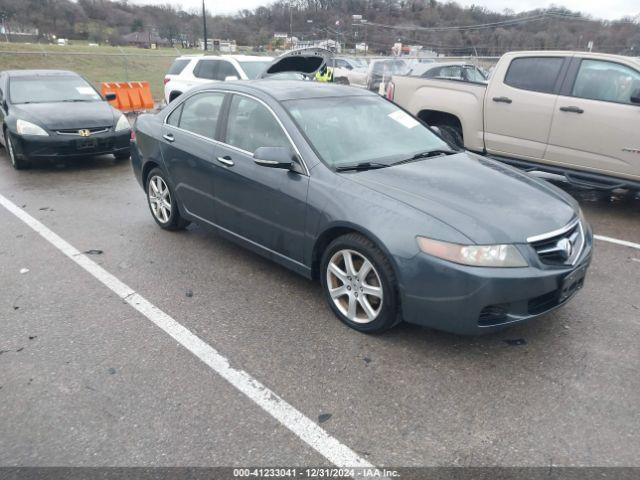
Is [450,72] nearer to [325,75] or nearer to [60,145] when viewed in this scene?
[325,75]

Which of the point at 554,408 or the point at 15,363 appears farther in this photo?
the point at 15,363

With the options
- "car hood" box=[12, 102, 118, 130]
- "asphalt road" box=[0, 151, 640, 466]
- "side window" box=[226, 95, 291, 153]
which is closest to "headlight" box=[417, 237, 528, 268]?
"asphalt road" box=[0, 151, 640, 466]

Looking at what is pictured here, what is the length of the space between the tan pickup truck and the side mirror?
398cm

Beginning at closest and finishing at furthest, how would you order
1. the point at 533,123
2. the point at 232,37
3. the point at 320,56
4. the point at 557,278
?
the point at 557,278 < the point at 533,123 < the point at 320,56 < the point at 232,37

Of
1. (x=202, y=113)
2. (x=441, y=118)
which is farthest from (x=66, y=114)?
(x=441, y=118)

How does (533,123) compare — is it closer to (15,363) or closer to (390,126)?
(390,126)

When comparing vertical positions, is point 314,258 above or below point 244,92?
below

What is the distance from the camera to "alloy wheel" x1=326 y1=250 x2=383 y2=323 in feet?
11.0

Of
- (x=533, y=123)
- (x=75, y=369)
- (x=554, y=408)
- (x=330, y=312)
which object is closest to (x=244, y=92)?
(x=330, y=312)

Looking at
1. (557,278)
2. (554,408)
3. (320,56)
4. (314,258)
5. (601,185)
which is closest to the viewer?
(554,408)

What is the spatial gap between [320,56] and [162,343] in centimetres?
885

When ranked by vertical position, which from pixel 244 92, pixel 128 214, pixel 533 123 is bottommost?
pixel 128 214

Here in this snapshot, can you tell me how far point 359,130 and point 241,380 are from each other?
218 cm

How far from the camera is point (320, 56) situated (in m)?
10.9
